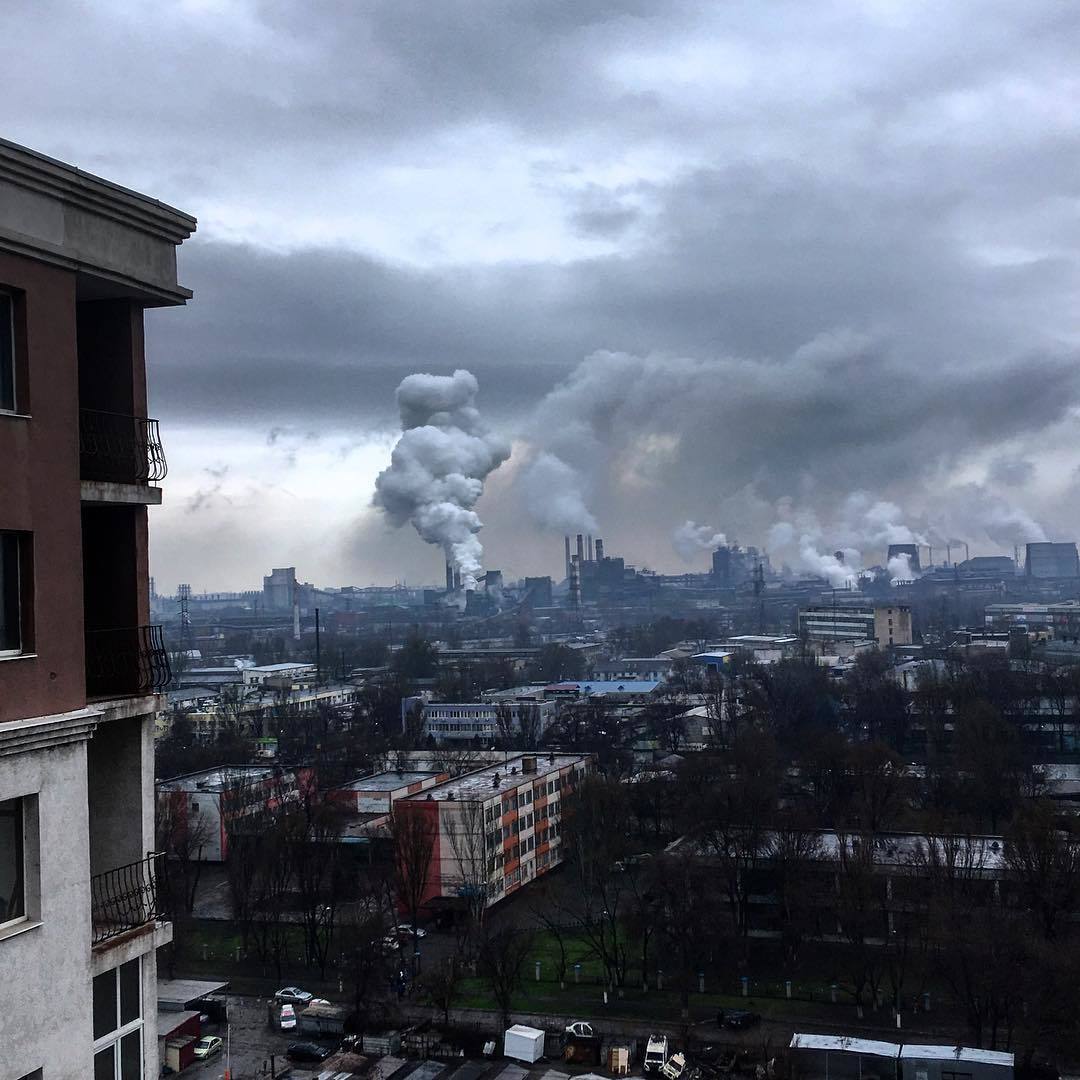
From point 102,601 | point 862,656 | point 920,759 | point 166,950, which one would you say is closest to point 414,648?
point 862,656

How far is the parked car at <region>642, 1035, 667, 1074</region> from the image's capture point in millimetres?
9531

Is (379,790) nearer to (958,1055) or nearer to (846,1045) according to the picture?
(846,1045)

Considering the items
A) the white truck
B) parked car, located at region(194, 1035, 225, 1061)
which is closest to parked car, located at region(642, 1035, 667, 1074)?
the white truck

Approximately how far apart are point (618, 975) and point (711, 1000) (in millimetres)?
1065

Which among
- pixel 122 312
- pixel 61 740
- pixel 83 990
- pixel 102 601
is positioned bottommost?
pixel 83 990

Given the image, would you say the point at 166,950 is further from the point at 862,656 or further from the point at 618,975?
the point at 862,656

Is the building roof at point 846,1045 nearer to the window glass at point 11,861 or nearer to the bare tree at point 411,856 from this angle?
the bare tree at point 411,856

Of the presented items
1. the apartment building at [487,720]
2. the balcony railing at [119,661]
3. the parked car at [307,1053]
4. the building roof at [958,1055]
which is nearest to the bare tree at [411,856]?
the parked car at [307,1053]

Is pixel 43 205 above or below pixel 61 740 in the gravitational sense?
above

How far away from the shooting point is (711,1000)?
11320 mm

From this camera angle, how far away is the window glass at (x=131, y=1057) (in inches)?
87.4

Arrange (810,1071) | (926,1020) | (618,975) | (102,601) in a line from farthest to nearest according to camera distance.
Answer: (618,975) → (926,1020) → (810,1071) → (102,601)

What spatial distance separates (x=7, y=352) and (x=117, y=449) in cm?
39

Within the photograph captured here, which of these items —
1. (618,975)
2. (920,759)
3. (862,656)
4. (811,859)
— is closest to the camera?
(618,975)
